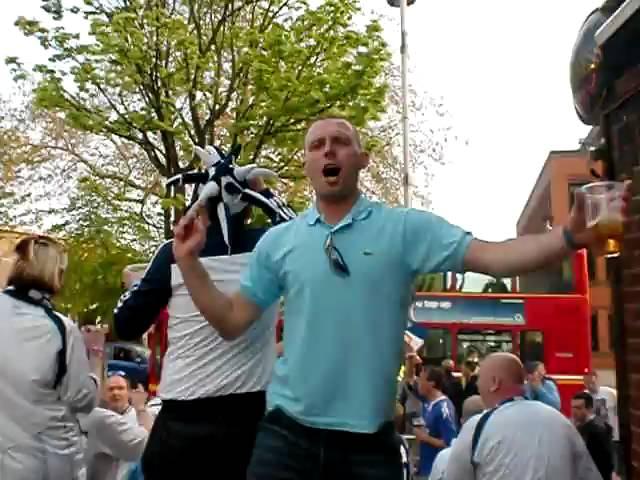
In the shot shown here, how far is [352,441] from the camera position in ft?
9.55

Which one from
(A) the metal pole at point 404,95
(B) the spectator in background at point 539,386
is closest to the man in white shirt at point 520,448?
(B) the spectator in background at point 539,386

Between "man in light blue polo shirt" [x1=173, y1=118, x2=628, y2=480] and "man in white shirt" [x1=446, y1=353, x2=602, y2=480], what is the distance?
9.42 feet

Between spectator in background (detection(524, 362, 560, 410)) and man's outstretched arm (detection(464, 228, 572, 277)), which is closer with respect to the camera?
man's outstretched arm (detection(464, 228, 572, 277))

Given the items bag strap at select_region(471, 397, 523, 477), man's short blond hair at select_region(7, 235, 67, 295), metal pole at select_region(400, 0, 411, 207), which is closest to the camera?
man's short blond hair at select_region(7, 235, 67, 295)

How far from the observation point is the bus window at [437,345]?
19.6 metres

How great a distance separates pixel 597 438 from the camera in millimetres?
9680

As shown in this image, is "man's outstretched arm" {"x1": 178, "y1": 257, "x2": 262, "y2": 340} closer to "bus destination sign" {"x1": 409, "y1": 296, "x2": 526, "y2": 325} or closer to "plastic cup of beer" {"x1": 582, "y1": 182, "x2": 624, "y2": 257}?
"plastic cup of beer" {"x1": 582, "y1": 182, "x2": 624, "y2": 257}

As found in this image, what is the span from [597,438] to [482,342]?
33.9 feet

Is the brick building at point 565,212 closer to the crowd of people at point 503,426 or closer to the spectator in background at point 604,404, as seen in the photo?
the spectator in background at point 604,404

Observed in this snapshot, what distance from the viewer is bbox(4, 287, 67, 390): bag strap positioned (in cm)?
478

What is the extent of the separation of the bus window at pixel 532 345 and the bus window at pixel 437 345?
4.75ft

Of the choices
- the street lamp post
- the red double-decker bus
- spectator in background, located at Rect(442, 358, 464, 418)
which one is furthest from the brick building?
spectator in background, located at Rect(442, 358, 464, 418)

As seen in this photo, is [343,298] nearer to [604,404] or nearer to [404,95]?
[604,404]

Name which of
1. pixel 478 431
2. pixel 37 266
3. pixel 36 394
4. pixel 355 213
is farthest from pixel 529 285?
pixel 355 213
